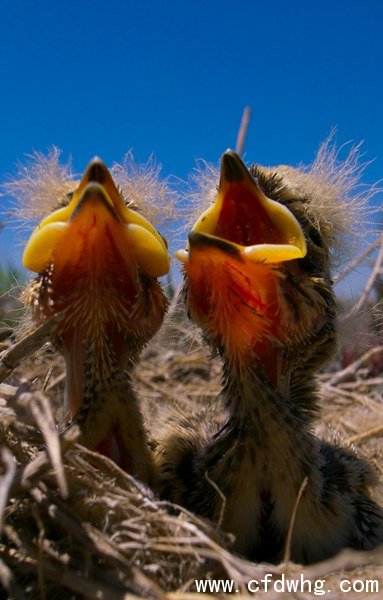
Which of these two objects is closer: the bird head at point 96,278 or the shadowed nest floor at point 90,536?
the shadowed nest floor at point 90,536

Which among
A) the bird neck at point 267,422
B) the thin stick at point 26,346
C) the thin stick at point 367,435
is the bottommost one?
the thin stick at point 367,435

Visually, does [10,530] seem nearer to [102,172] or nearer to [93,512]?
[93,512]

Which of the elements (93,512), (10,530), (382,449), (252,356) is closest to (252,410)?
(252,356)

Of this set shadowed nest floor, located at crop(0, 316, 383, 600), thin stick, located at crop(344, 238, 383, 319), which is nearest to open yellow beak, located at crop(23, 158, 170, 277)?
shadowed nest floor, located at crop(0, 316, 383, 600)

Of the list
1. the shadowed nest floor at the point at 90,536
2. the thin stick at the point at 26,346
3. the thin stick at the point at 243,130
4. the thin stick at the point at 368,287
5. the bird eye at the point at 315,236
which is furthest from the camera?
the thin stick at the point at 243,130

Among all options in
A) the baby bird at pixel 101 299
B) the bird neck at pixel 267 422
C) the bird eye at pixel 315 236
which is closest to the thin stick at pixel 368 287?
the bird eye at pixel 315 236

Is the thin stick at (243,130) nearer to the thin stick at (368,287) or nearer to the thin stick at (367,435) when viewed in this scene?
the thin stick at (368,287)
